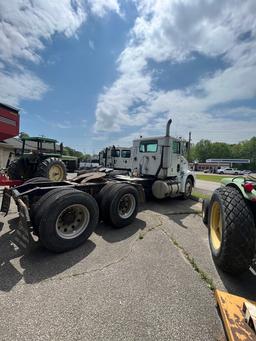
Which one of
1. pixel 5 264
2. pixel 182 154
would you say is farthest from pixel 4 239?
pixel 182 154

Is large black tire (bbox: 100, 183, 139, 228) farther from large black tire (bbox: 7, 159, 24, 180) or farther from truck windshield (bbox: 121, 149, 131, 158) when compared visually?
truck windshield (bbox: 121, 149, 131, 158)

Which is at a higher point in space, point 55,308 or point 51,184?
point 51,184

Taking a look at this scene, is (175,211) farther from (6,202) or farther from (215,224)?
(6,202)

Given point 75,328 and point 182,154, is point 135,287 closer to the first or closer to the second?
→ point 75,328

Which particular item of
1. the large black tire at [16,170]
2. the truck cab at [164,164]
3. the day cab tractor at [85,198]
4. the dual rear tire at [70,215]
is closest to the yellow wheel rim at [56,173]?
the large black tire at [16,170]

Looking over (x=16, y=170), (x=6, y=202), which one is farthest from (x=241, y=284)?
(x=16, y=170)

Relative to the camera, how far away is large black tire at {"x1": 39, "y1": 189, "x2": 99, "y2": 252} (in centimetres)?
326

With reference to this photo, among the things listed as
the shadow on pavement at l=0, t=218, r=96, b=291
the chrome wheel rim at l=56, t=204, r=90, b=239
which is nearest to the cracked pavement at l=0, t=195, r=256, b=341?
the shadow on pavement at l=0, t=218, r=96, b=291

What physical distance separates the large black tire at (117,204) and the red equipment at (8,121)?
118 inches

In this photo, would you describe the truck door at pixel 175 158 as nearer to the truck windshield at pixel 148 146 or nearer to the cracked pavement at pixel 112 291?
the truck windshield at pixel 148 146

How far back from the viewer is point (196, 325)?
6.65ft

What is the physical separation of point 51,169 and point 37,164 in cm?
82

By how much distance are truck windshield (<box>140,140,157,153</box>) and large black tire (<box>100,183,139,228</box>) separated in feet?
11.4

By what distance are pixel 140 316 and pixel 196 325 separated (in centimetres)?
59
